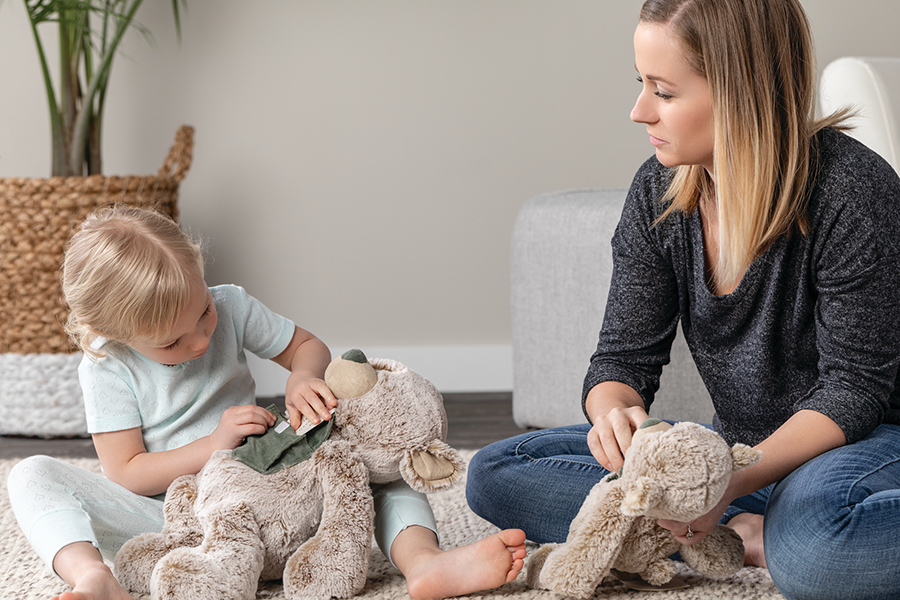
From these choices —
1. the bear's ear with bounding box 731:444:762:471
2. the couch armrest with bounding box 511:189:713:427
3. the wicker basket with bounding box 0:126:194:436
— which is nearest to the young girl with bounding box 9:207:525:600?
the bear's ear with bounding box 731:444:762:471

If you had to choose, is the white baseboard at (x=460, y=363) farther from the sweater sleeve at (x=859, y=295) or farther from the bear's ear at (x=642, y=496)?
the bear's ear at (x=642, y=496)

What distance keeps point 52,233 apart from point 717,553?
140 cm

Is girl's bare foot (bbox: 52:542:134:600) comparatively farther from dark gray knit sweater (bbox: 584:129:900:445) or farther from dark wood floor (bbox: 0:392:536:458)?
dark wood floor (bbox: 0:392:536:458)

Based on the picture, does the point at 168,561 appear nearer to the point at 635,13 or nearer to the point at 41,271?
the point at 41,271

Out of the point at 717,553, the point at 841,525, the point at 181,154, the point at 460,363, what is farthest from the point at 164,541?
the point at 460,363

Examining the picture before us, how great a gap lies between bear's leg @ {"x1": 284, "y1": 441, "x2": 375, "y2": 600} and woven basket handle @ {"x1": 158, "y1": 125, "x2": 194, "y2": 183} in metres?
1.16

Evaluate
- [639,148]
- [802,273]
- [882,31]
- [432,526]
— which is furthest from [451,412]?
[882,31]

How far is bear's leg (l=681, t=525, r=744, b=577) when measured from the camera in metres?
0.85

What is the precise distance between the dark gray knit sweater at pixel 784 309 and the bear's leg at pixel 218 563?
1.35ft

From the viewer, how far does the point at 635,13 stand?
82.5 inches

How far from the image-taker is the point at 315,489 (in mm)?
897

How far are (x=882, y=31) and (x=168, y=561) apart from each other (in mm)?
2073

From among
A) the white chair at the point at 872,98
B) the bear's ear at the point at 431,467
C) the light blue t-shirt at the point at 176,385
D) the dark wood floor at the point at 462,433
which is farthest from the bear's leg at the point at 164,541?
the white chair at the point at 872,98

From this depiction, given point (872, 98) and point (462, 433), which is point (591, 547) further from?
point (872, 98)
